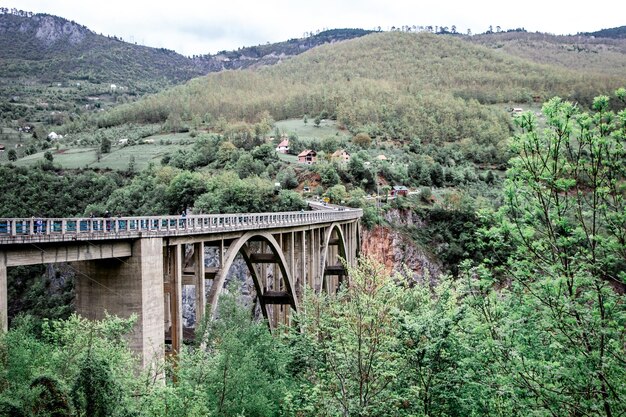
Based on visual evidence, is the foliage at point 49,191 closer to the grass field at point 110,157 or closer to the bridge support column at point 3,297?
the grass field at point 110,157

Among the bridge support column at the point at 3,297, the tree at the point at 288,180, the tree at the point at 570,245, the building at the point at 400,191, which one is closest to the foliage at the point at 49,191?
the tree at the point at 288,180

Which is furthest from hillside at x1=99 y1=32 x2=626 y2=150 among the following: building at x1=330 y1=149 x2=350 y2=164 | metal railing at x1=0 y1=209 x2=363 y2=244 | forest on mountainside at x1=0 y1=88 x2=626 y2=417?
forest on mountainside at x1=0 y1=88 x2=626 y2=417

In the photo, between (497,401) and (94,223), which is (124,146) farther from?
(497,401)

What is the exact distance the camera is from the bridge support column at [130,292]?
20812mm

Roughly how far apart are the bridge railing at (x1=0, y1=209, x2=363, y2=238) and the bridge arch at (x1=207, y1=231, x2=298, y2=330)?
0.83 m

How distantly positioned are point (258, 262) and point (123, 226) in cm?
1432

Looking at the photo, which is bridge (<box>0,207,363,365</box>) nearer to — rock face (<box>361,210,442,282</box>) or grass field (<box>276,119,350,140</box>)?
rock face (<box>361,210,442,282</box>)

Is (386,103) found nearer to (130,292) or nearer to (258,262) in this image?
(258,262)

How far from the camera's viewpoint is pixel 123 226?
20984 mm

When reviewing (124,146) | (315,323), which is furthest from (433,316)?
(124,146)

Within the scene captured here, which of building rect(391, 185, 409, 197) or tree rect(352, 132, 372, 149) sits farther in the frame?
tree rect(352, 132, 372, 149)

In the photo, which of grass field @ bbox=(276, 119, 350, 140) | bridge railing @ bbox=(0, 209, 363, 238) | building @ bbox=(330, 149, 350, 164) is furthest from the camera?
grass field @ bbox=(276, 119, 350, 140)

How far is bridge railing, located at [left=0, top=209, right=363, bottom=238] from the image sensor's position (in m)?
16.8

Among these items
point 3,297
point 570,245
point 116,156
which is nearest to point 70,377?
point 3,297
